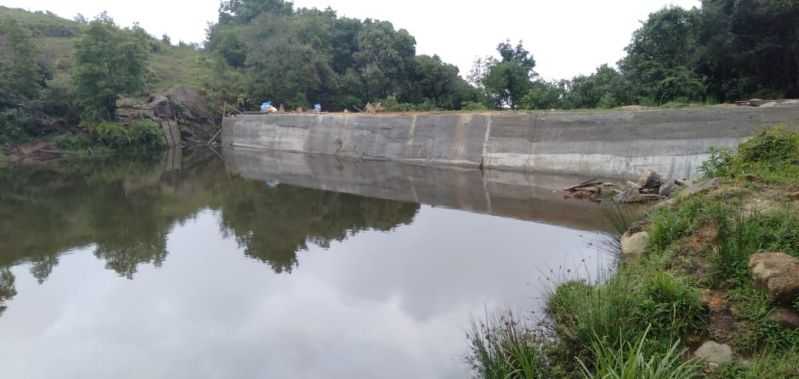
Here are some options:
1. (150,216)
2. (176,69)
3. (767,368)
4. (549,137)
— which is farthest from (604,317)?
(176,69)

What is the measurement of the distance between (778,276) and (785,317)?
291 millimetres

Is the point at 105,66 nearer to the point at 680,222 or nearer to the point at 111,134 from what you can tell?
the point at 111,134

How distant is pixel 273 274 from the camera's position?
7918 mm

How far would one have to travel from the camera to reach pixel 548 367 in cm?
411

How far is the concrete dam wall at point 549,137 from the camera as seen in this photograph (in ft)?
47.0

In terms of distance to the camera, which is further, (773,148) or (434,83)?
(434,83)

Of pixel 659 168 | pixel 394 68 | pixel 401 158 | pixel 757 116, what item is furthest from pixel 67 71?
pixel 757 116

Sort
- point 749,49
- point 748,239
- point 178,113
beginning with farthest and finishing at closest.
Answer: point 178,113, point 749,49, point 748,239

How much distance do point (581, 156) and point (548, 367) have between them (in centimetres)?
1369

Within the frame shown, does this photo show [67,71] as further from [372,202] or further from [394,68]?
[372,202]

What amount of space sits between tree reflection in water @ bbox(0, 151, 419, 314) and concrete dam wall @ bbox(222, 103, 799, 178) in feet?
21.7

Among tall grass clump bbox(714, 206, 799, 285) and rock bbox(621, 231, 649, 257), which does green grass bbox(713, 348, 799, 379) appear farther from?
rock bbox(621, 231, 649, 257)

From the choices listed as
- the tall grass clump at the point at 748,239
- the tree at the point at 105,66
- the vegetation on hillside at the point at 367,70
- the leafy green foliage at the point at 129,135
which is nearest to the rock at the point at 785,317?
the tall grass clump at the point at 748,239

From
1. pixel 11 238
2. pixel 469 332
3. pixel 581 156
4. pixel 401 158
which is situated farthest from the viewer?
pixel 401 158
